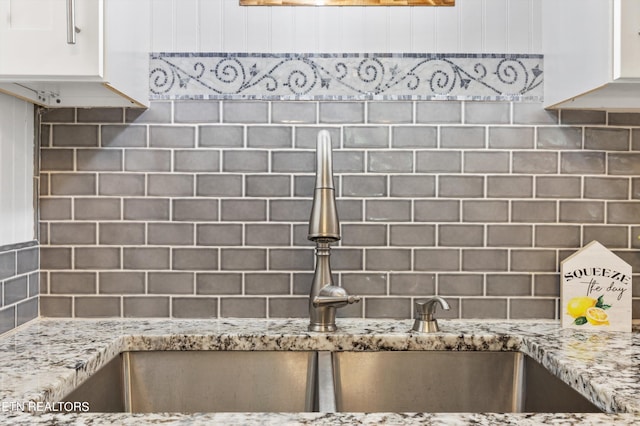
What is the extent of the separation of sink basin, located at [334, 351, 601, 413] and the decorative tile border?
669 millimetres

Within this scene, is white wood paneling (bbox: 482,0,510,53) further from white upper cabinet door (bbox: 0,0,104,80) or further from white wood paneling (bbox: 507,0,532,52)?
white upper cabinet door (bbox: 0,0,104,80)

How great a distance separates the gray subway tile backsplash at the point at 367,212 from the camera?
153cm

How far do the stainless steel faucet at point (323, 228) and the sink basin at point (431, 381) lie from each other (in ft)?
0.32

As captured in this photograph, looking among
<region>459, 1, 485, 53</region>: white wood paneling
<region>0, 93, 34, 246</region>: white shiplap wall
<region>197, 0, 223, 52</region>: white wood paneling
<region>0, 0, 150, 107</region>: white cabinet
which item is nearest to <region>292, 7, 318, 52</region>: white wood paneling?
<region>197, 0, 223, 52</region>: white wood paneling

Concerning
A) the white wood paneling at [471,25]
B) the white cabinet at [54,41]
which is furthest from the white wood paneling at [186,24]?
the white wood paneling at [471,25]

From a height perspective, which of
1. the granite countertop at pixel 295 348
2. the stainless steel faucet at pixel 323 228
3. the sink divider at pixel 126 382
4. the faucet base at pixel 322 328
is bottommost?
the sink divider at pixel 126 382

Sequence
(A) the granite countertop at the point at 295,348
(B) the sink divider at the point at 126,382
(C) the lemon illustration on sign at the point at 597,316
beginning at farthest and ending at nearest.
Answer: (C) the lemon illustration on sign at the point at 597,316 < (B) the sink divider at the point at 126,382 < (A) the granite countertop at the point at 295,348

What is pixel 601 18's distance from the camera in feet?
4.00

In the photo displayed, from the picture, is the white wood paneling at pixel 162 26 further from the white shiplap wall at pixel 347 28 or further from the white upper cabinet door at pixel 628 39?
the white upper cabinet door at pixel 628 39

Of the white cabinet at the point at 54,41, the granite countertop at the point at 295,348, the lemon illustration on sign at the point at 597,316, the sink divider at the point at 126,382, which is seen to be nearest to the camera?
the granite countertop at the point at 295,348

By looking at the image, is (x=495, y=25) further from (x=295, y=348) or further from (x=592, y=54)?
(x=295, y=348)

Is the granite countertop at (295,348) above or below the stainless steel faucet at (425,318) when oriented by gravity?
below

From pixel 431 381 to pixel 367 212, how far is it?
45cm

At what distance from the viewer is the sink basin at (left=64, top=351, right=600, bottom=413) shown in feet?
4.44
